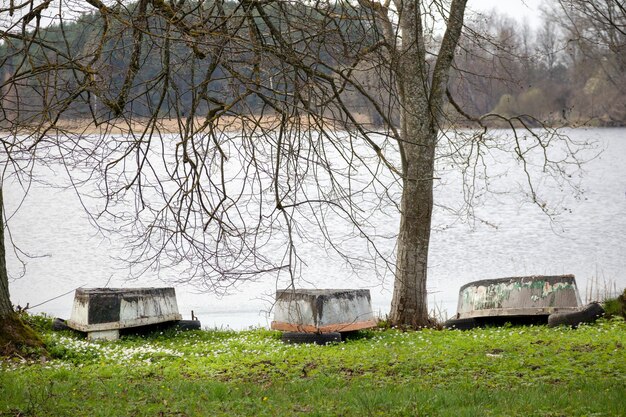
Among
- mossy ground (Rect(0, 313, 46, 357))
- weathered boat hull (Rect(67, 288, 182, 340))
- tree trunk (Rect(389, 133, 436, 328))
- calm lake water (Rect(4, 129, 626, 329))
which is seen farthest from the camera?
calm lake water (Rect(4, 129, 626, 329))

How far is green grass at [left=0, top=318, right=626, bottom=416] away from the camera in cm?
792

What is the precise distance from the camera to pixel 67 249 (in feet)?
112

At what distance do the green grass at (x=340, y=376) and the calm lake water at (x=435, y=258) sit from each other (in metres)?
4.00

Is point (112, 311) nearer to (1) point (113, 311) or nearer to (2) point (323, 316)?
(1) point (113, 311)

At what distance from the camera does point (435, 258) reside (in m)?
30.6

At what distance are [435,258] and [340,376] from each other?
2097 cm

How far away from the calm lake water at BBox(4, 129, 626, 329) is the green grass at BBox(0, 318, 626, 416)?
400cm

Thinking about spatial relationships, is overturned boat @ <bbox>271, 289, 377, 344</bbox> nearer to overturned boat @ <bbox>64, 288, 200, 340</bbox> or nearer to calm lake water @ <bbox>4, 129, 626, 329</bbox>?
calm lake water @ <bbox>4, 129, 626, 329</bbox>

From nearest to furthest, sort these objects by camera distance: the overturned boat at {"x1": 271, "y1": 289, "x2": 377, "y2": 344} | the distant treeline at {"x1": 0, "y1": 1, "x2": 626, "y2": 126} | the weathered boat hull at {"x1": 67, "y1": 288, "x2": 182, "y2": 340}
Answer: the distant treeline at {"x1": 0, "y1": 1, "x2": 626, "y2": 126}
the overturned boat at {"x1": 271, "y1": 289, "x2": 377, "y2": 344}
the weathered boat hull at {"x1": 67, "y1": 288, "x2": 182, "y2": 340}

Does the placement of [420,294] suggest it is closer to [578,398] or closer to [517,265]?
[578,398]

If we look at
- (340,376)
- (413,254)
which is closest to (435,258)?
(413,254)

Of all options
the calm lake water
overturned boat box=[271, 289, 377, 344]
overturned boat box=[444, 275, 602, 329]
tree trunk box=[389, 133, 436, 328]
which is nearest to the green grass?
overturned boat box=[271, 289, 377, 344]

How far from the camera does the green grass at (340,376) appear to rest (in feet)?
26.0

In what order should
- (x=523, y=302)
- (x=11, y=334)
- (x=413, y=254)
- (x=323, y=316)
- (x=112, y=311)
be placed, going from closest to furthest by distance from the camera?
(x=11, y=334) → (x=323, y=316) → (x=112, y=311) → (x=523, y=302) → (x=413, y=254)
